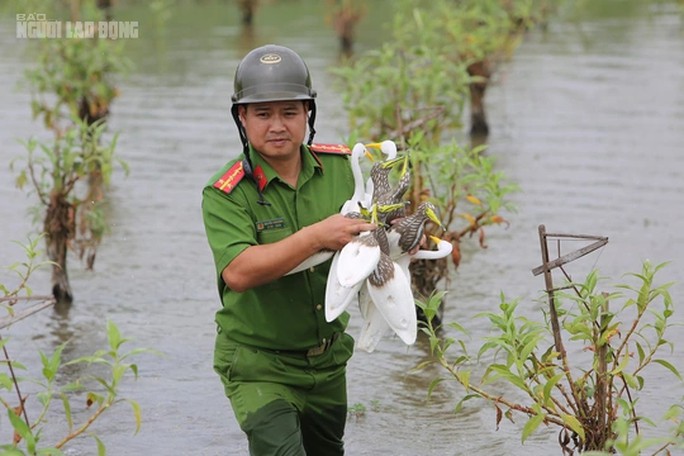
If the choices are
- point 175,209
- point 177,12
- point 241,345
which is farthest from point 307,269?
point 177,12

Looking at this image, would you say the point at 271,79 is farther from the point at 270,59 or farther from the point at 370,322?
the point at 370,322

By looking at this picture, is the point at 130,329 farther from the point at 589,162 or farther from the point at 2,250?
the point at 589,162

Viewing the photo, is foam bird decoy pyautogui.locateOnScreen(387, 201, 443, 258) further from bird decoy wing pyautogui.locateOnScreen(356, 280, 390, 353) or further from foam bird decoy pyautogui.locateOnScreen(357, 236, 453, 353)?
bird decoy wing pyautogui.locateOnScreen(356, 280, 390, 353)

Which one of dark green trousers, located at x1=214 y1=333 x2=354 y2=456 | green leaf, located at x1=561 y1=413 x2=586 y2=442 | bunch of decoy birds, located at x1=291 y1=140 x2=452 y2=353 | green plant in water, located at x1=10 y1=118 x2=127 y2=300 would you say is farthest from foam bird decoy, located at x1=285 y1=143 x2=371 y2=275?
green plant in water, located at x1=10 y1=118 x2=127 y2=300

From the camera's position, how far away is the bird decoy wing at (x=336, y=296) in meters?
3.62

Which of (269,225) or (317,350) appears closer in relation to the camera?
(269,225)

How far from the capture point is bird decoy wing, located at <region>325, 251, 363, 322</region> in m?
3.62

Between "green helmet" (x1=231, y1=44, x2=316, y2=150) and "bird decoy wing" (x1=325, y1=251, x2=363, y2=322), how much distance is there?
52cm

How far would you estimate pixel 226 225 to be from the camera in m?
3.82

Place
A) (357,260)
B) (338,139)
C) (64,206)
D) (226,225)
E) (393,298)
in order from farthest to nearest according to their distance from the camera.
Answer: (338,139), (64,206), (226,225), (393,298), (357,260)

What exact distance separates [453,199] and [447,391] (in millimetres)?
1071

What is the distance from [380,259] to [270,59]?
0.69 m

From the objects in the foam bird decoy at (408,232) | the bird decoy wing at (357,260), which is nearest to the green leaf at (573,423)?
the foam bird decoy at (408,232)

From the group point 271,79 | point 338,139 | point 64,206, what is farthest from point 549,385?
point 338,139
